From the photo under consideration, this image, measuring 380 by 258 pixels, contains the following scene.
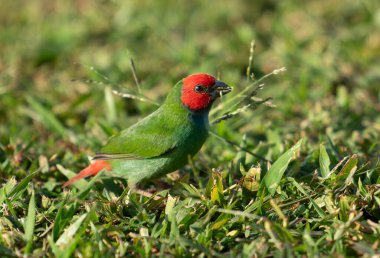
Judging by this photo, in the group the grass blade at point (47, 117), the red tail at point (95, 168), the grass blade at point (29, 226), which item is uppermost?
the grass blade at point (29, 226)

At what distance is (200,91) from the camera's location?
4.00 m

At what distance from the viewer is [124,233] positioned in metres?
3.39

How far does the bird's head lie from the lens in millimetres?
3992

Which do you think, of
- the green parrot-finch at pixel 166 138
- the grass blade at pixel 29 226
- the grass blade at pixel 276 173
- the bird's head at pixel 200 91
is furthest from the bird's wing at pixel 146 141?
the grass blade at pixel 29 226

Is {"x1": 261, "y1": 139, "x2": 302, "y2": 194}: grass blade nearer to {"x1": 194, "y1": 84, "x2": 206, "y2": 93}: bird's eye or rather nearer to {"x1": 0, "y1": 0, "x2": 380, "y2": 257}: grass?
{"x1": 0, "y1": 0, "x2": 380, "y2": 257}: grass

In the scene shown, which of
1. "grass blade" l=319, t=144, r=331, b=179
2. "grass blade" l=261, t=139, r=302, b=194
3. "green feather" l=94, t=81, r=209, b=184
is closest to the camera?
"grass blade" l=261, t=139, r=302, b=194

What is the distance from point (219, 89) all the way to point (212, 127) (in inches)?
42.5

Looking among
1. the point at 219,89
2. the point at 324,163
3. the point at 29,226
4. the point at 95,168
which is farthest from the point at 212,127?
the point at 29,226

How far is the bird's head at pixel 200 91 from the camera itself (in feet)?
13.1

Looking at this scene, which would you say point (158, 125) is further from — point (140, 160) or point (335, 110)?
point (335, 110)

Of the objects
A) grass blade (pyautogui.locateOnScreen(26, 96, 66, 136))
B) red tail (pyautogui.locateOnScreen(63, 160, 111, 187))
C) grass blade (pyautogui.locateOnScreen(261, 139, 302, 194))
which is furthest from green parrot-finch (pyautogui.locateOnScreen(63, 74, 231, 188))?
grass blade (pyautogui.locateOnScreen(26, 96, 66, 136))

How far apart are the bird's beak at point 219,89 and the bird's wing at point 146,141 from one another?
0.32m

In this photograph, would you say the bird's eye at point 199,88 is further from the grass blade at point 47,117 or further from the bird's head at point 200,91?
the grass blade at point 47,117

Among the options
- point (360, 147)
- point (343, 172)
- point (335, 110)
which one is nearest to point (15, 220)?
point (343, 172)
